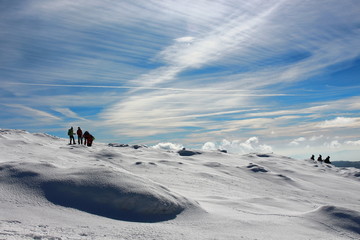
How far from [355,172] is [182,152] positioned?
1631cm

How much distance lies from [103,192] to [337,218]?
19.0 ft

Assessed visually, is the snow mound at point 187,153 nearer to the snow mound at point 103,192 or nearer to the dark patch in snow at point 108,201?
the snow mound at point 103,192

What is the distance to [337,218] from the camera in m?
6.88

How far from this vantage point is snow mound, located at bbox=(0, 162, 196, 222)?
5.95 meters

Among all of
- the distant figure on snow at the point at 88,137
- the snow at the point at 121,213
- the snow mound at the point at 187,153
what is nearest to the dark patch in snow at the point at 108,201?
the snow at the point at 121,213

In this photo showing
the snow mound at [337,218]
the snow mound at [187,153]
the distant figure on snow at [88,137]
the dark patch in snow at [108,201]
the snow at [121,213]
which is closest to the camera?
the snow at [121,213]

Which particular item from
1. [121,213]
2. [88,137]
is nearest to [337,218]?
[121,213]

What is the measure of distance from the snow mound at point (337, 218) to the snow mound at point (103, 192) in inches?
128

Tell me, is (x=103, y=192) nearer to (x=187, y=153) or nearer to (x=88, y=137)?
(x=88, y=137)

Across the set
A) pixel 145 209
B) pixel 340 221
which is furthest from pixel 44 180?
pixel 340 221

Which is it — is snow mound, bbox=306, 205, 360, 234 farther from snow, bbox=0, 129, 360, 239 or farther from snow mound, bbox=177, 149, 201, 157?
snow mound, bbox=177, 149, 201, 157

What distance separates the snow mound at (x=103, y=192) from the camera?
595cm

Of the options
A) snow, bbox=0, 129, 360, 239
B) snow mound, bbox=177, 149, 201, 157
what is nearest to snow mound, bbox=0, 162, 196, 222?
snow, bbox=0, 129, 360, 239

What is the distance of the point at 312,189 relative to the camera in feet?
51.8
